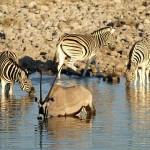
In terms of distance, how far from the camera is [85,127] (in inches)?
661

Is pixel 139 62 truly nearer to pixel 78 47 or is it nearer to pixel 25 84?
pixel 78 47

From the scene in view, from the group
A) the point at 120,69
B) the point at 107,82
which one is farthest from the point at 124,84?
the point at 120,69

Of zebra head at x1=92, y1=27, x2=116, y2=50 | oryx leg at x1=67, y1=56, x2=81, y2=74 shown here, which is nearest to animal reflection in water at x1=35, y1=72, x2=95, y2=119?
oryx leg at x1=67, y1=56, x2=81, y2=74

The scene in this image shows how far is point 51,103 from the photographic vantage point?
57.9ft

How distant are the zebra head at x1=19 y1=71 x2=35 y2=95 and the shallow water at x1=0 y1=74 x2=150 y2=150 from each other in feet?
1.86

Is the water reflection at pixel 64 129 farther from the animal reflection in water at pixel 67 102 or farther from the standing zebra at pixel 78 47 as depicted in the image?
the standing zebra at pixel 78 47

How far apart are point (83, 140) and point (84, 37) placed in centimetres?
1571

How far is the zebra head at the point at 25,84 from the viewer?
23.4 metres

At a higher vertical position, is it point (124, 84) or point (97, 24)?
point (97, 24)

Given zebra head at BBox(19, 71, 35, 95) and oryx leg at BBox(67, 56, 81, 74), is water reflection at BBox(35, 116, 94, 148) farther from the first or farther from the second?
oryx leg at BBox(67, 56, 81, 74)

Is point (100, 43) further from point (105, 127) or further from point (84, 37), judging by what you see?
point (105, 127)

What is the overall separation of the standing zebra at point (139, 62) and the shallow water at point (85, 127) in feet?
11.6

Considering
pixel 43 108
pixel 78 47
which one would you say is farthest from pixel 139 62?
pixel 43 108

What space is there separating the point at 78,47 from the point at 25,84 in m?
6.88
